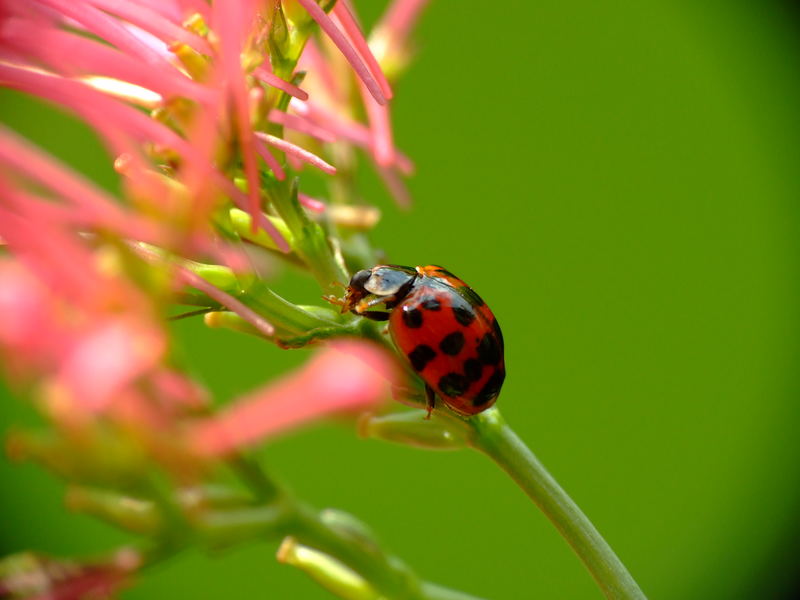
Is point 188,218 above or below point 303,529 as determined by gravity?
above

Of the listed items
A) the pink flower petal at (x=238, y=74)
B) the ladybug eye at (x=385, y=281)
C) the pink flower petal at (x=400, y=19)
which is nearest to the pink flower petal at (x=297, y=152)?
the pink flower petal at (x=238, y=74)

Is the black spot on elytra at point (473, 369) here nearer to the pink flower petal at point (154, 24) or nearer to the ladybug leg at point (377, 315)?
the ladybug leg at point (377, 315)

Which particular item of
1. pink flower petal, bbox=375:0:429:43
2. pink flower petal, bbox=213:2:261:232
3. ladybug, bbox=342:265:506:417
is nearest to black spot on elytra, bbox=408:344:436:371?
ladybug, bbox=342:265:506:417

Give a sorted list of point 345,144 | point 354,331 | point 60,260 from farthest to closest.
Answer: point 345,144 < point 354,331 < point 60,260

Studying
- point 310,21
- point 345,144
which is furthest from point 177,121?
point 345,144

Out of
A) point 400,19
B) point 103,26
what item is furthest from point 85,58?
point 400,19

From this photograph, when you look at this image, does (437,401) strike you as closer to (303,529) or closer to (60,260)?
(303,529)

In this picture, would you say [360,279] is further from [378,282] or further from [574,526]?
[574,526]
